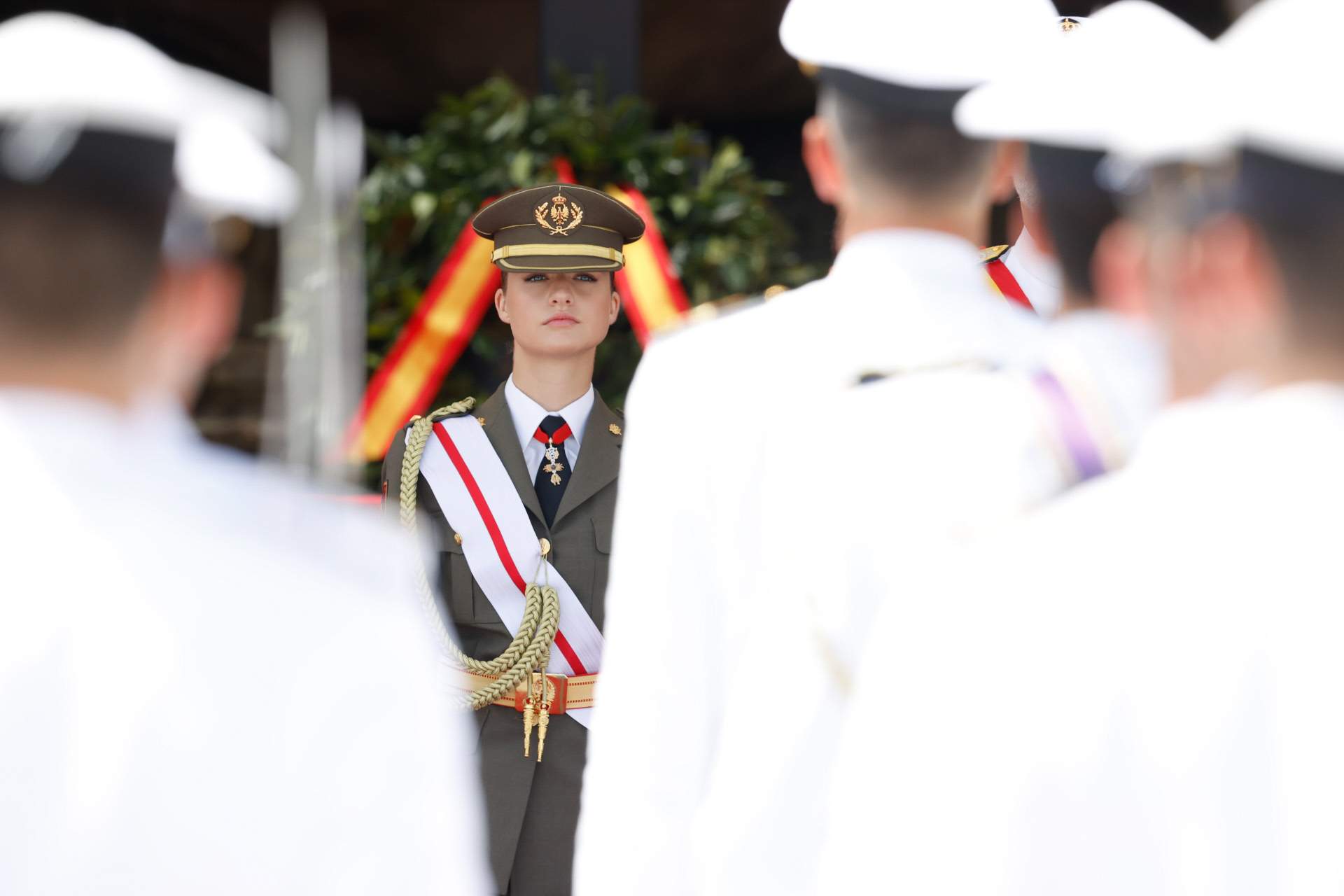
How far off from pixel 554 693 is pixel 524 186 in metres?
1.69

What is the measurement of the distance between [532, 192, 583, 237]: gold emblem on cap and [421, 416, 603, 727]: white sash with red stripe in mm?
503

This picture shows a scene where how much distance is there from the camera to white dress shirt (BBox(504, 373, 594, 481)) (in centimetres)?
301

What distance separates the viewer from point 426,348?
3748 millimetres

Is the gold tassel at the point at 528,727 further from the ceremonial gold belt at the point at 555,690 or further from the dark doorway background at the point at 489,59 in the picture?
the dark doorway background at the point at 489,59

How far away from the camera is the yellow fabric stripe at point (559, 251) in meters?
3.07

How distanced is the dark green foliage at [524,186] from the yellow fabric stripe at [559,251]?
732mm

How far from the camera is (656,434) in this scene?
4.66 feet

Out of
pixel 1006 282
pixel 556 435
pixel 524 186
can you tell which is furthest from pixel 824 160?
Answer: pixel 524 186

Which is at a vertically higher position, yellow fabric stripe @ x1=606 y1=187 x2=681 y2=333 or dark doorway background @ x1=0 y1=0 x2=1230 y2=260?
dark doorway background @ x1=0 y1=0 x2=1230 y2=260

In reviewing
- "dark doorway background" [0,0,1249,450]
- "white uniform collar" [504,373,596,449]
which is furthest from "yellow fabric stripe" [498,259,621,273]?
"dark doorway background" [0,0,1249,450]

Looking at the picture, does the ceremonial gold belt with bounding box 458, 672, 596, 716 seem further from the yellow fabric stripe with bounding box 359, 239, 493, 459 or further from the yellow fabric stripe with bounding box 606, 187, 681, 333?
the yellow fabric stripe with bounding box 606, 187, 681, 333

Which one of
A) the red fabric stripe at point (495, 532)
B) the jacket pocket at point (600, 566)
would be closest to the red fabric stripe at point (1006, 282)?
the jacket pocket at point (600, 566)

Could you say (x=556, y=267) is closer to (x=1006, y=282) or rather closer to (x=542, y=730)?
(x=542, y=730)

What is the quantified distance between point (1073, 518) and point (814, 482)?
1.16 feet
